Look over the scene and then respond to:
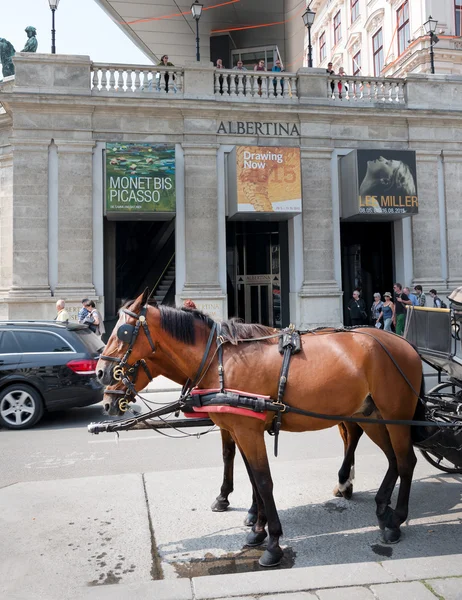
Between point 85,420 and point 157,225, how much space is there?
52.6 feet

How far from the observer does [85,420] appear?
352 inches

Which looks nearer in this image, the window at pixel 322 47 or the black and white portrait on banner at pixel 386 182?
the black and white portrait on banner at pixel 386 182

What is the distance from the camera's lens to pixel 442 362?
5.25 meters

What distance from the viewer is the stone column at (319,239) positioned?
60.8 feet

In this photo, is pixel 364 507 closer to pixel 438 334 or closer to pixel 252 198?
pixel 438 334

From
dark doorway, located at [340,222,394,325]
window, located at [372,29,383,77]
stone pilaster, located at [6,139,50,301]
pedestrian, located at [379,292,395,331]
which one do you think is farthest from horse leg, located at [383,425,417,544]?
window, located at [372,29,383,77]

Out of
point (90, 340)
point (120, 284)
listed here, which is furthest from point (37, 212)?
point (90, 340)

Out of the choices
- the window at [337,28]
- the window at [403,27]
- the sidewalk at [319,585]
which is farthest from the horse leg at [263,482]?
the window at [337,28]

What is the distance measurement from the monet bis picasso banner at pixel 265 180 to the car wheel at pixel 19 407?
434 inches

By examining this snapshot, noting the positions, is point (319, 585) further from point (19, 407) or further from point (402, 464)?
point (19, 407)

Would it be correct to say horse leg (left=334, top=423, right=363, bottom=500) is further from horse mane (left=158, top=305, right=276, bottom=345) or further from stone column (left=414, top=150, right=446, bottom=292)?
stone column (left=414, top=150, right=446, bottom=292)

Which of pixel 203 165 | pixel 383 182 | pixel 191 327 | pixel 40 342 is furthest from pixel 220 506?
pixel 383 182

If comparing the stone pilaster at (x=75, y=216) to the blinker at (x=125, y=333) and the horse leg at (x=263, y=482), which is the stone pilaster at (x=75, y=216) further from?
the horse leg at (x=263, y=482)

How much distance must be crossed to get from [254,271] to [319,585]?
19272mm
